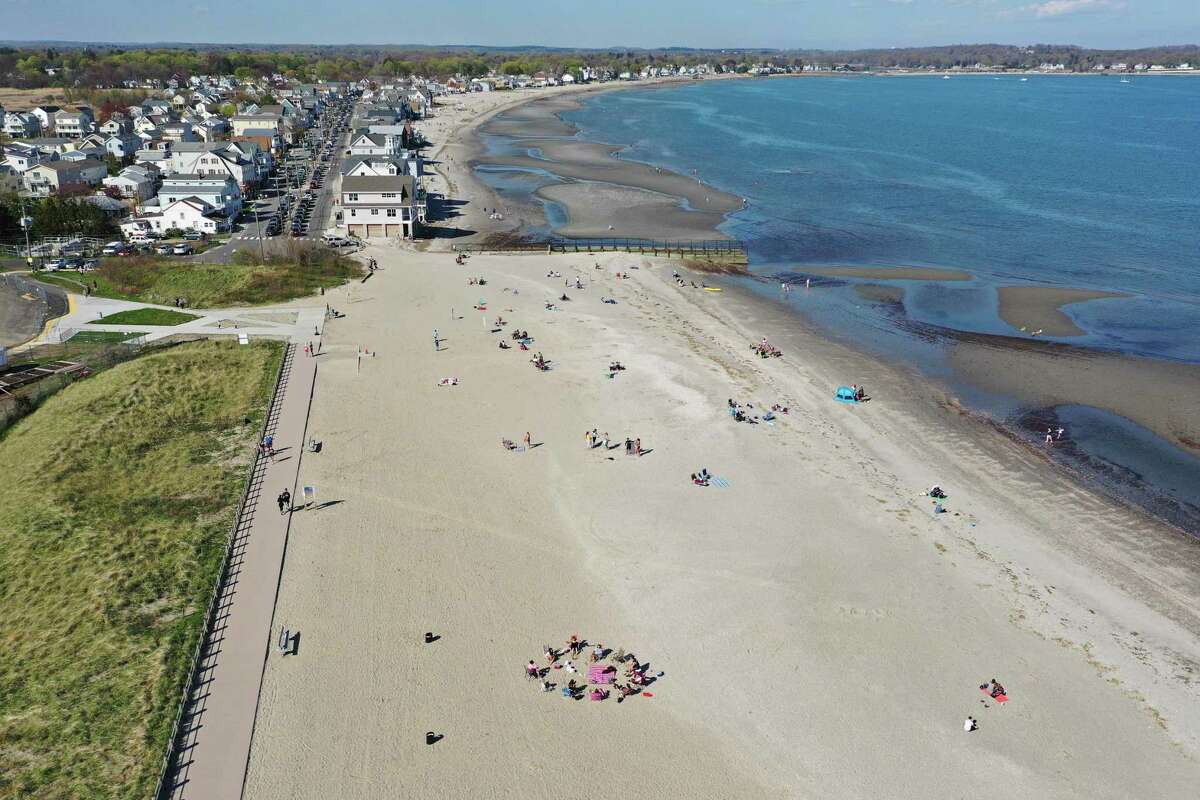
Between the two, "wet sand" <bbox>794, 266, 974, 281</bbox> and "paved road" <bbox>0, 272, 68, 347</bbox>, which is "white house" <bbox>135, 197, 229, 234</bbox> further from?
"wet sand" <bbox>794, 266, 974, 281</bbox>

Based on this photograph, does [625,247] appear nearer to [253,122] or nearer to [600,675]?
[600,675]

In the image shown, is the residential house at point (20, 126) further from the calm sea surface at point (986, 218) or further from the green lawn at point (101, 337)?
the green lawn at point (101, 337)

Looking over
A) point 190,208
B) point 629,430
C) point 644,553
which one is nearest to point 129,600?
point 644,553

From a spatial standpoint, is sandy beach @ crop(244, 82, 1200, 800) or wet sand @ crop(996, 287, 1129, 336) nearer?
sandy beach @ crop(244, 82, 1200, 800)

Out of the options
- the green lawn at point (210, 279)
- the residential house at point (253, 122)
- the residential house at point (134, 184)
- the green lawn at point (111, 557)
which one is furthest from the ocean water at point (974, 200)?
the residential house at point (134, 184)

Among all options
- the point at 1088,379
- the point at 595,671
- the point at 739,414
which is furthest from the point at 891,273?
the point at 595,671

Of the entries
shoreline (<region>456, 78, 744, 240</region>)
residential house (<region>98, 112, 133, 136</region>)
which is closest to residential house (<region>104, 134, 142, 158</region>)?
residential house (<region>98, 112, 133, 136</region>)
